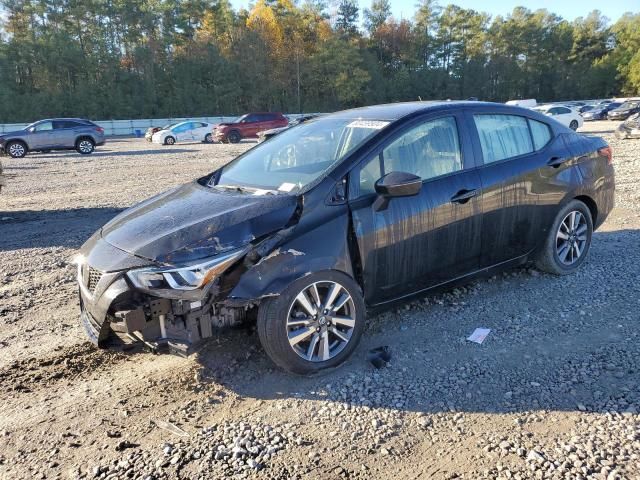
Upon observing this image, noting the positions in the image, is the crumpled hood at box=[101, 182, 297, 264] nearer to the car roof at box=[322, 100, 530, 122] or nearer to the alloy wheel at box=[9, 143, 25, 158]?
the car roof at box=[322, 100, 530, 122]

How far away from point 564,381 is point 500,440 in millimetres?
794

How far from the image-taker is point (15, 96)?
50938 mm

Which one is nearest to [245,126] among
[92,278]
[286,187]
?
[286,187]

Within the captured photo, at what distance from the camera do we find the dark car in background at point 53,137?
21.5 meters

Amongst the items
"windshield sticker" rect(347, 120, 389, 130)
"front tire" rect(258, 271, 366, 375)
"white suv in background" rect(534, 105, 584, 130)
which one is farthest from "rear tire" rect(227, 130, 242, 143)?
"front tire" rect(258, 271, 366, 375)

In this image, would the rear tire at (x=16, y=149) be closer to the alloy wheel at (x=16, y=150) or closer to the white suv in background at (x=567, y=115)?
the alloy wheel at (x=16, y=150)

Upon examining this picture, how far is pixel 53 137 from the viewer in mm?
22297

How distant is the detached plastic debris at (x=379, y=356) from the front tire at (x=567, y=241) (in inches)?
80.8

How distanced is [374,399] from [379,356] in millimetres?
497

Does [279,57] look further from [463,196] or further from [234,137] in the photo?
[463,196]

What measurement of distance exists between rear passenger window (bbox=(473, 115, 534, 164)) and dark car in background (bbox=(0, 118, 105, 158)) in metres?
22.0

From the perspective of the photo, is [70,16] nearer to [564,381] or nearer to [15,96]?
[15,96]

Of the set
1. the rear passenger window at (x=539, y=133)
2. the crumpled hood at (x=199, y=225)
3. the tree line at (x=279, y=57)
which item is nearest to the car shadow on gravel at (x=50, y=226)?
the crumpled hood at (x=199, y=225)

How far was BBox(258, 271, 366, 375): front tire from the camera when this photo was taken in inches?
125
